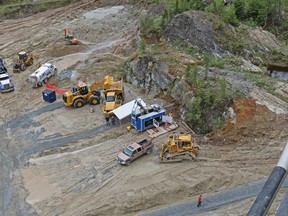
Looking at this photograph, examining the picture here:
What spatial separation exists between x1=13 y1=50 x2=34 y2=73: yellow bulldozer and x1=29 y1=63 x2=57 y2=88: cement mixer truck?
2.76m

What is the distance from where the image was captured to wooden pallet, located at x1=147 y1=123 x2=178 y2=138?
88.8ft

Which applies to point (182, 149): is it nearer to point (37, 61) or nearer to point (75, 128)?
point (75, 128)

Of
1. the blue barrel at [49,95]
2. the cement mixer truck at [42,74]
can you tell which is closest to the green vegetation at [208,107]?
the blue barrel at [49,95]

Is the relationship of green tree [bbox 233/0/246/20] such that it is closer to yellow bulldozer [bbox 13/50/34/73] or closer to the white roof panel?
the white roof panel

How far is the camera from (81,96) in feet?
104

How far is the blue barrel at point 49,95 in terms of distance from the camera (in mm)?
32537

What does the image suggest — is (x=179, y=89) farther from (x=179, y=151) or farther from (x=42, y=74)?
(x=42, y=74)

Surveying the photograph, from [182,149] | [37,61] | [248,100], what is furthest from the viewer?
[37,61]

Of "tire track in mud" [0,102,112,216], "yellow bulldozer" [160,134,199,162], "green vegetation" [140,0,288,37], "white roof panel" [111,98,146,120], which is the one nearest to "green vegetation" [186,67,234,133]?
"yellow bulldozer" [160,134,199,162]

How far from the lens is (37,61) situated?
40.2m

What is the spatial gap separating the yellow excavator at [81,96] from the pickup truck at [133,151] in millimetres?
8188

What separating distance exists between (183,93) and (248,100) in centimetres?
504

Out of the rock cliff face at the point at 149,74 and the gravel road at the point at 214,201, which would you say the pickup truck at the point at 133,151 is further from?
the rock cliff face at the point at 149,74

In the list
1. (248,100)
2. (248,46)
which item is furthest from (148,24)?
(248,100)
